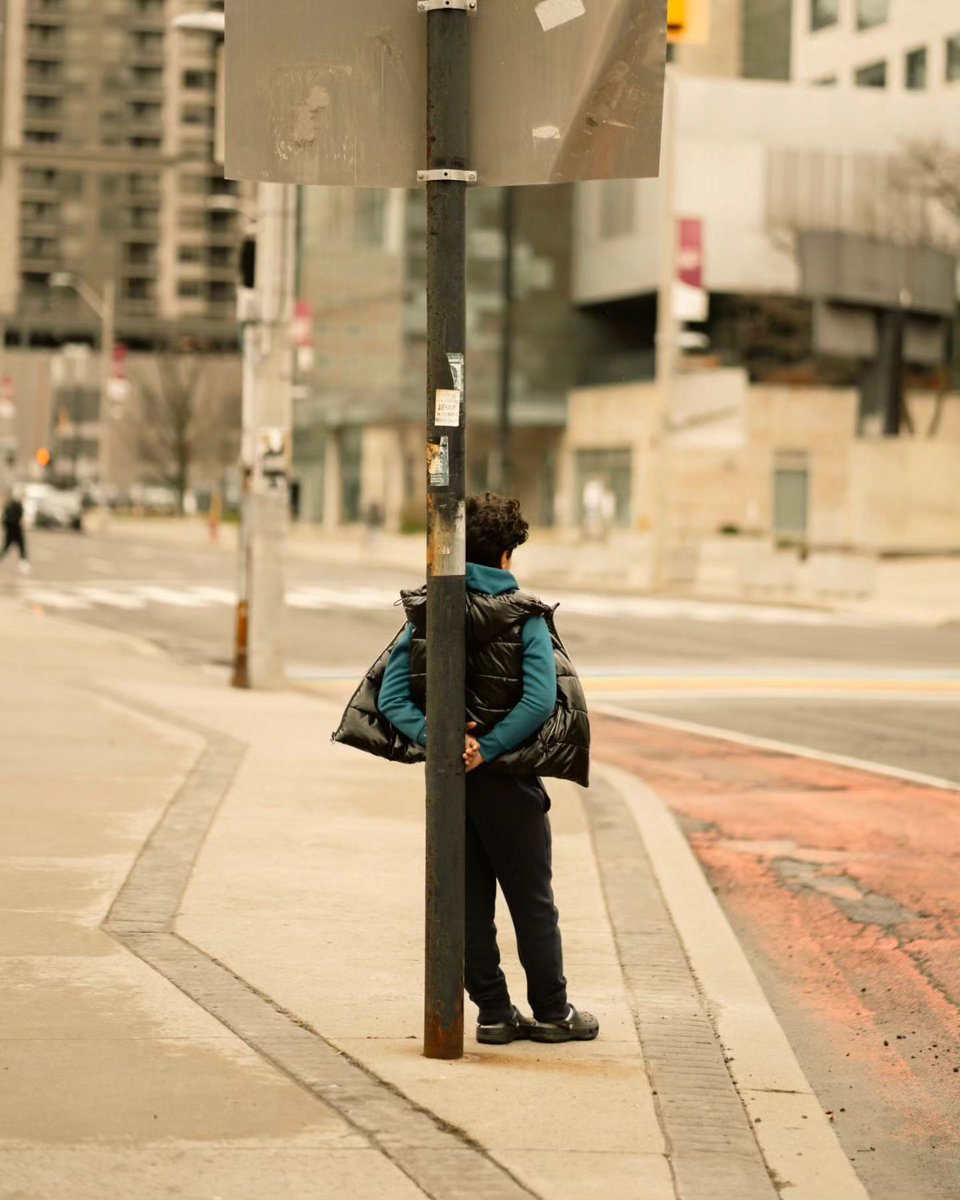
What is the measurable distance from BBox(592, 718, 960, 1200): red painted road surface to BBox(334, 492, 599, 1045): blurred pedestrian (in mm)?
951

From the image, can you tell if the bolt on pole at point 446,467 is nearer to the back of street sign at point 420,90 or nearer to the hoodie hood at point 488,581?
the back of street sign at point 420,90

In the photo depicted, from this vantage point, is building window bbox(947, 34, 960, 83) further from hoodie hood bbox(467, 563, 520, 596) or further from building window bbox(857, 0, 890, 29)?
hoodie hood bbox(467, 563, 520, 596)

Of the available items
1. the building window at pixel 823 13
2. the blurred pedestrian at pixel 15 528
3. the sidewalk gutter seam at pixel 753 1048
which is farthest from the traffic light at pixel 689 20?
the building window at pixel 823 13

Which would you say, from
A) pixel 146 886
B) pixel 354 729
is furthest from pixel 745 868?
pixel 354 729

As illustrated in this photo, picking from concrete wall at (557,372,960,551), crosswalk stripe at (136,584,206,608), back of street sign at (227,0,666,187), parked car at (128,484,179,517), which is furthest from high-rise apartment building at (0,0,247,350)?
back of street sign at (227,0,666,187)

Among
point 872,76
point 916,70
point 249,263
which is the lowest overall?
point 249,263

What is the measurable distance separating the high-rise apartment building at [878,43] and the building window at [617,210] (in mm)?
11612

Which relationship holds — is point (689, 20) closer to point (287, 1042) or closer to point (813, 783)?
point (813, 783)

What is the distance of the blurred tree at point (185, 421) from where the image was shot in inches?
4360

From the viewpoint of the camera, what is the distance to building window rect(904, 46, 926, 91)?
83625mm

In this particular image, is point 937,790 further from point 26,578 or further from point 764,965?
point 26,578

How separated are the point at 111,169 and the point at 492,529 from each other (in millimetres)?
171348

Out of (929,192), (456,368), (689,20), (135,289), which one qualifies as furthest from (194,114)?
(456,368)

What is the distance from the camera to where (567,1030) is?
20.6 feet
